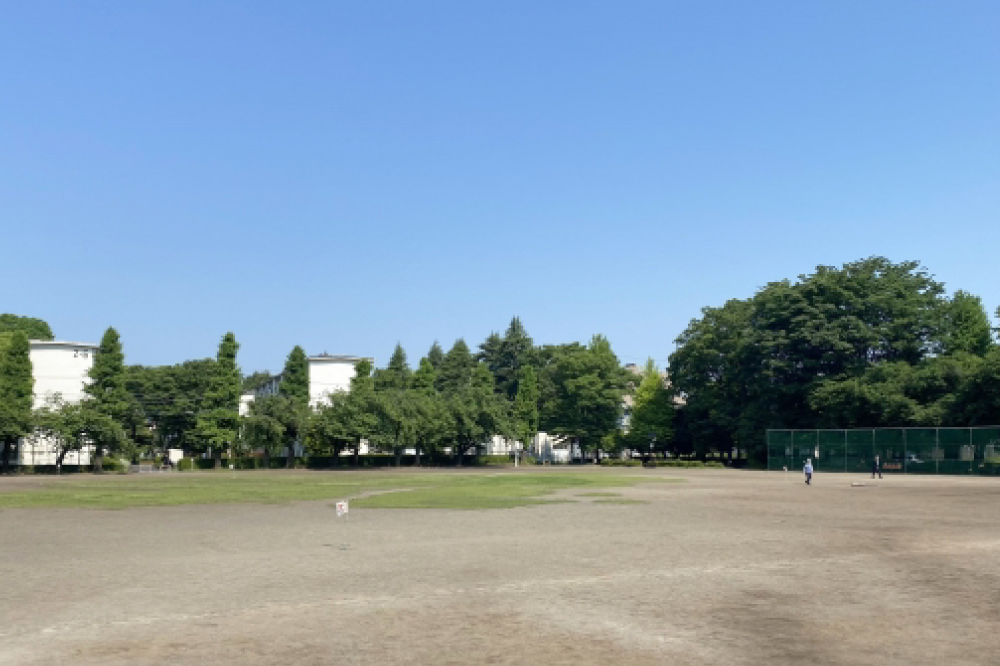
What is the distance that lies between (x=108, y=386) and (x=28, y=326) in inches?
1876

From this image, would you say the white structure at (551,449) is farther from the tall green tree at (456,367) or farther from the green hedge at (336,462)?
the green hedge at (336,462)

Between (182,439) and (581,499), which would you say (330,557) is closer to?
(581,499)

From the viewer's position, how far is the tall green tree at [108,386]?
81.0 m

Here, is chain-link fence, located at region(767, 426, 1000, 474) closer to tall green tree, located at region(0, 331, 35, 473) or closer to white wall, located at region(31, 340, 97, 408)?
tall green tree, located at region(0, 331, 35, 473)

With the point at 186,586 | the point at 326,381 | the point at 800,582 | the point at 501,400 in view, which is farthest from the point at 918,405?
the point at 326,381

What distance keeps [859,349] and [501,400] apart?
129ft

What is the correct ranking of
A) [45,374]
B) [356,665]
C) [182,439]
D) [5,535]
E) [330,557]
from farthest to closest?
[182,439], [45,374], [5,535], [330,557], [356,665]

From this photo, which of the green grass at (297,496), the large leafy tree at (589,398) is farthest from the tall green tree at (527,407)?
the green grass at (297,496)

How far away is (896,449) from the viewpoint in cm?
6675

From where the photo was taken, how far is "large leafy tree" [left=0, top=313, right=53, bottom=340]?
382ft

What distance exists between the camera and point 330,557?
17.9 meters

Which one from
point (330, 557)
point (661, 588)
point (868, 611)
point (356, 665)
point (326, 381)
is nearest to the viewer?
point (356, 665)

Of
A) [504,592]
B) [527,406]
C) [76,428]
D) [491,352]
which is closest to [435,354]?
[491,352]

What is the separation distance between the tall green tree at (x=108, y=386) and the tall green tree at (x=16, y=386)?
511 centimetres
